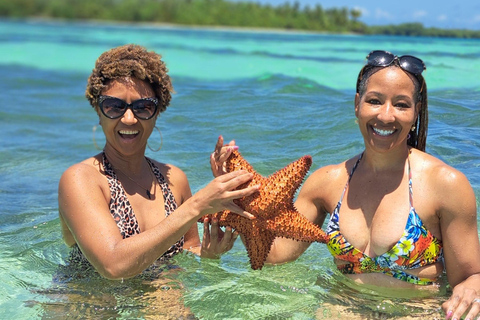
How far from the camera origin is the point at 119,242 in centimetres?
348

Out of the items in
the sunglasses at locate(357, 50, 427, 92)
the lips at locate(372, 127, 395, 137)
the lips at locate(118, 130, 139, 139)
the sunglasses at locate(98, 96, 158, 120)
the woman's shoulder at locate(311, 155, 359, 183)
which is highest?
the sunglasses at locate(357, 50, 427, 92)

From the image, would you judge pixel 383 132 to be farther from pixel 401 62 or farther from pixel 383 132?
pixel 401 62

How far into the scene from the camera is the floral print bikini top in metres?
3.56

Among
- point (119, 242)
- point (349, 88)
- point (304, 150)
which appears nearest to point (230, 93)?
point (349, 88)

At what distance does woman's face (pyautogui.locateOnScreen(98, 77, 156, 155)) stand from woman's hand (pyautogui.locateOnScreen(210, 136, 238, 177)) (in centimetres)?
58

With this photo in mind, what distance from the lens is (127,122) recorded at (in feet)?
12.5

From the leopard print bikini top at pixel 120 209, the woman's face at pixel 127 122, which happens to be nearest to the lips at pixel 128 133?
the woman's face at pixel 127 122

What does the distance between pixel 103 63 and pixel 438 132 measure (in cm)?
454

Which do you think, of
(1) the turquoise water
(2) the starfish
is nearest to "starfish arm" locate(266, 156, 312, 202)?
(2) the starfish

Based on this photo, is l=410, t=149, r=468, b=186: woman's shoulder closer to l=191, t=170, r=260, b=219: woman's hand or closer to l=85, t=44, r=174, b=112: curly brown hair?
l=191, t=170, r=260, b=219: woman's hand

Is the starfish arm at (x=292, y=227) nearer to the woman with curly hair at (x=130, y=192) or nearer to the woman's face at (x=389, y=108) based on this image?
the woman with curly hair at (x=130, y=192)

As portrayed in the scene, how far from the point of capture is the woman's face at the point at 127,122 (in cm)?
383

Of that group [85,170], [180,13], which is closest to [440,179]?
[85,170]

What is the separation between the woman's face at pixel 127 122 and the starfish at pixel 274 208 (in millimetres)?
679
